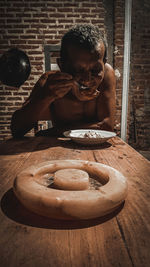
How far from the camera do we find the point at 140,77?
163 inches

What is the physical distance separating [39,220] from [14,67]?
3.33m

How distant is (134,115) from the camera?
430 centimetres

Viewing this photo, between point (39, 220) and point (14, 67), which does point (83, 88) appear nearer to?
point (39, 220)

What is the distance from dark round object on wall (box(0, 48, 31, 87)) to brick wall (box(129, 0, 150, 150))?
A: 2.47m

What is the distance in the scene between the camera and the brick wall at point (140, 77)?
3957 millimetres

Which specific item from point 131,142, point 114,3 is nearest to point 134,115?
point 131,142

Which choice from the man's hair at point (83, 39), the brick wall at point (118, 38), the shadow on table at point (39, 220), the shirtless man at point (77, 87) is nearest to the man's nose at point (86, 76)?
the shirtless man at point (77, 87)

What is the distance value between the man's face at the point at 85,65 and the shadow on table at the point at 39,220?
3.12 ft

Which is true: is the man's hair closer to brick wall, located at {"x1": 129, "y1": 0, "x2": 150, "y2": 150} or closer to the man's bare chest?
the man's bare chest

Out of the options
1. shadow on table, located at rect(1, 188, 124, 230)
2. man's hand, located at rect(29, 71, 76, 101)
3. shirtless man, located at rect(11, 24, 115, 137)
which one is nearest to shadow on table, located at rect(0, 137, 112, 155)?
shirtless man, located at rect(11, 24, 115, 137)

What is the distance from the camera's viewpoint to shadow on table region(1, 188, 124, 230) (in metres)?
0.42

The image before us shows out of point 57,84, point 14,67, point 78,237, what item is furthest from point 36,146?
point 14,67

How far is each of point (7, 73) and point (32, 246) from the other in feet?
11.3

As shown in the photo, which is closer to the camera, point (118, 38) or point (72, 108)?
point (72, 108)
